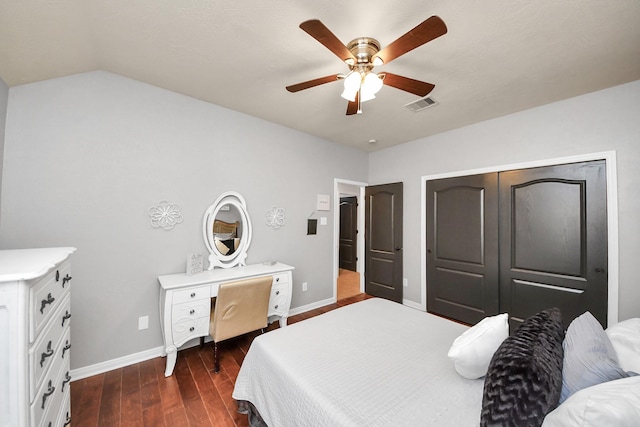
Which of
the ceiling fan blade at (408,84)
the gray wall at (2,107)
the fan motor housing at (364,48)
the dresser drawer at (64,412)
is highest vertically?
the fan motor housing at (364,48)

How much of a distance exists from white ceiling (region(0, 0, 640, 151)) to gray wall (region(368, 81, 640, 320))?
185 millimetres

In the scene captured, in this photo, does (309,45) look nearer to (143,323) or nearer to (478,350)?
(478,350)

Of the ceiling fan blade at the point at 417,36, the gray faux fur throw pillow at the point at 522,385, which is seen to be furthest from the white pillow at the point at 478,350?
the ceiling fan blade at the point at 417,36

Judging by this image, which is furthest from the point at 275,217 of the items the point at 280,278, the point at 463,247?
the point at 463,247

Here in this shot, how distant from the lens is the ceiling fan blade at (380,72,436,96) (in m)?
1.65

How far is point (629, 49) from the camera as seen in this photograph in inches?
68.5

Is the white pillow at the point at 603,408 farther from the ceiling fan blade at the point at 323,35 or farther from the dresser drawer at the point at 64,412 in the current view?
the dresser drawer at the point at 64,412

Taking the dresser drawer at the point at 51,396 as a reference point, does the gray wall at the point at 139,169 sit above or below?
above

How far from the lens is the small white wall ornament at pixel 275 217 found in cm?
314

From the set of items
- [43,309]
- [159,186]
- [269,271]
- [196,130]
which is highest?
[196,130]

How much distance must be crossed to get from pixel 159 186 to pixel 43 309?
4.98 ft

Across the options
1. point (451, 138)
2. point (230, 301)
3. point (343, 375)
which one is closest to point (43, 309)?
point (230, 301)

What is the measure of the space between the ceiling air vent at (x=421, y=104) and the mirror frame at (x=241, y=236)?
7.07ft

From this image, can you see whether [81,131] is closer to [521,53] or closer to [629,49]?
[521,53]
